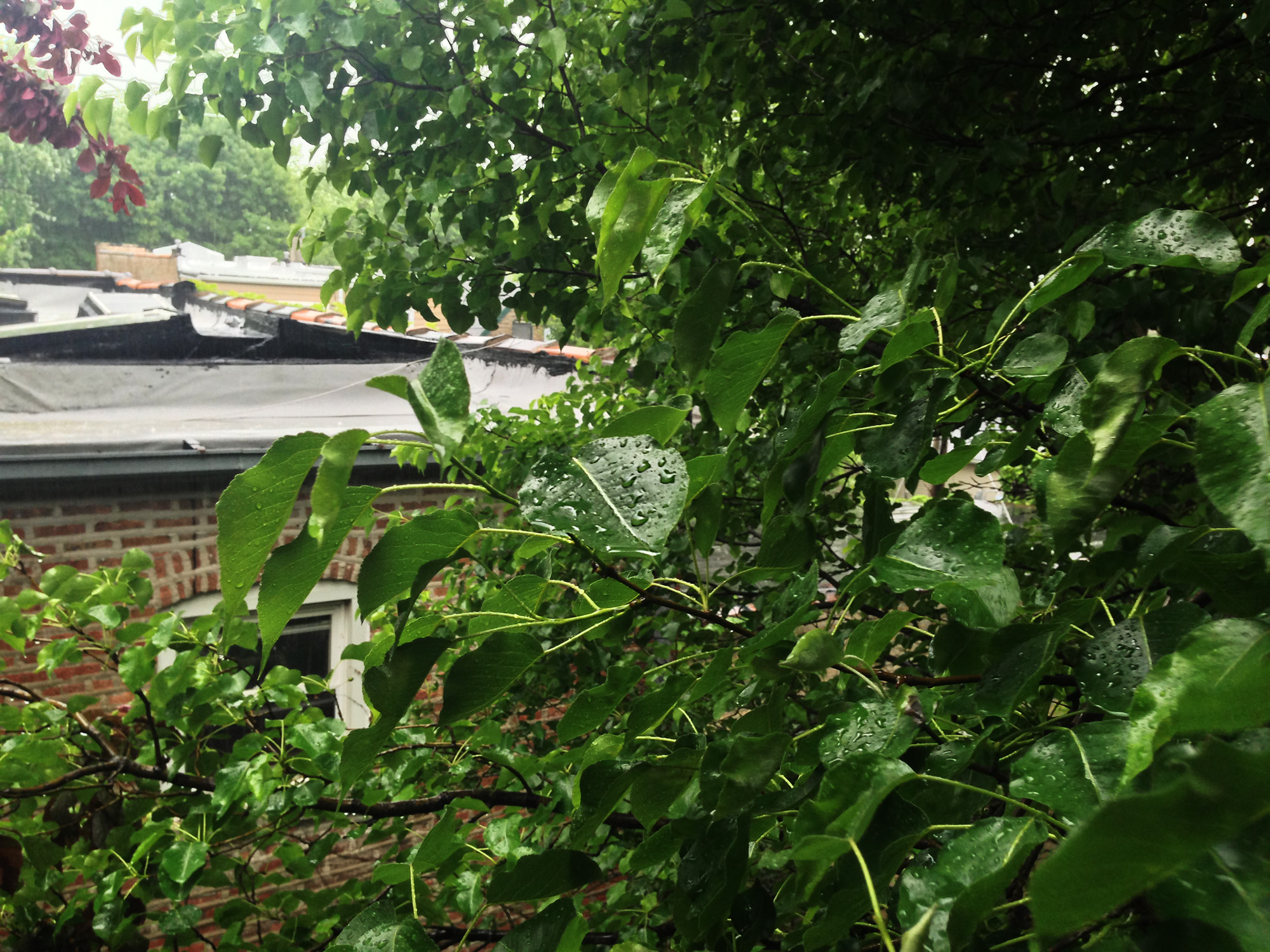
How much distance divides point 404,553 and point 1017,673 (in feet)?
1.29

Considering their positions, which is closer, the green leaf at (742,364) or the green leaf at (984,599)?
the green leaf at (984,599)

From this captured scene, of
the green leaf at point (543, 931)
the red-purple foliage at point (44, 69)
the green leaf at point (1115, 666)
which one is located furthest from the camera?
the red-purple foliage at point (44, 69)

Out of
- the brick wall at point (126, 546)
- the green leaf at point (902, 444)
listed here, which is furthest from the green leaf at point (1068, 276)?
the brick wall at point (126, 546)

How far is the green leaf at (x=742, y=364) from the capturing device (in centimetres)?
59

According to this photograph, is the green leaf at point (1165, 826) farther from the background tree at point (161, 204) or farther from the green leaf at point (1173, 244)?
the background tree at point (161, 204)

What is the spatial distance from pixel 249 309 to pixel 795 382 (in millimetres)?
4255

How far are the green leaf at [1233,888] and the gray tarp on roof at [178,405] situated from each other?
301 cm

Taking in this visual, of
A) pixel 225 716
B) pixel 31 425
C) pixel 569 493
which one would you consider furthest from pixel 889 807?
pixel 31 425

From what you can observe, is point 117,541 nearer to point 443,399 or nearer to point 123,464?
point 123,464

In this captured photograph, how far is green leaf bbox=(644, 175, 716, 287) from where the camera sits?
582mm

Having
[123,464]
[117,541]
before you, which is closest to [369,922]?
[123,464]

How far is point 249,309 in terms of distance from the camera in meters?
4.93

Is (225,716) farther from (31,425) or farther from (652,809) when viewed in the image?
(31,425)

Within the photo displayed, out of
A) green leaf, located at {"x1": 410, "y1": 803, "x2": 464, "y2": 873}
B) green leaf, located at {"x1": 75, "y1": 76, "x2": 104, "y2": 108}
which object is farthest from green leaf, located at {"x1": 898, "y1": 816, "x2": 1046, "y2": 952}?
green leaf, located at {"x1": 75, "y1": 76, "x2": 104, "y2": 108}
